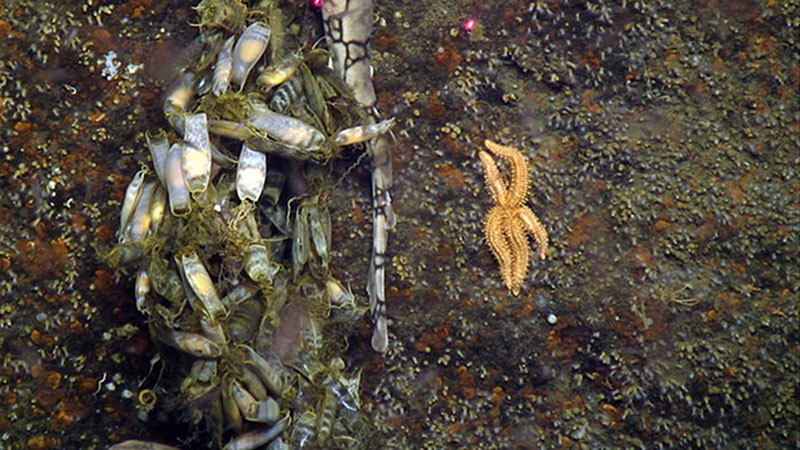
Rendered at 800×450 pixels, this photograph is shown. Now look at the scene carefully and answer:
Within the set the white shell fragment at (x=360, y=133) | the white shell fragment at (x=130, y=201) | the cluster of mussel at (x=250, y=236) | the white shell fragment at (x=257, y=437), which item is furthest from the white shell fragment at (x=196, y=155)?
the white shell fragment at (x=257, y=437)

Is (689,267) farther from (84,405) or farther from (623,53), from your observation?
(84,405)

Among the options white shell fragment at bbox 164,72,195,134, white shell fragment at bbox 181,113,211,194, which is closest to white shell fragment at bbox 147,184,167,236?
white shell fragment at bbox 181,113,211,194

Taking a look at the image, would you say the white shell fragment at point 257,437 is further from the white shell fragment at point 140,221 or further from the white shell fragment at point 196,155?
the white shell fragment at point 196,155

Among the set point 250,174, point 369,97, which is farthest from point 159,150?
point 369,97

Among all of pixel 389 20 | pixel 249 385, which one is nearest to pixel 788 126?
pixel 389 20

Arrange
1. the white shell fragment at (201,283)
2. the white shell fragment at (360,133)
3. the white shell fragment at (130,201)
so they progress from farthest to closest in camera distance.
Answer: the white shell fragment at (360,133)
the white shell fragment at (130,201)
the white shell fragment at (201,283)
